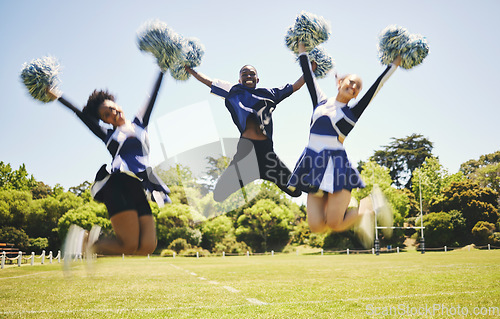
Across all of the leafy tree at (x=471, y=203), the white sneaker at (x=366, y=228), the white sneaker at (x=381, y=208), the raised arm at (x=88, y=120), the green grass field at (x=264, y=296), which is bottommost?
the green grass field at (x=264, y=296)

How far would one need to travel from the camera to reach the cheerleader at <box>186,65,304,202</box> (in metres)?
3.90

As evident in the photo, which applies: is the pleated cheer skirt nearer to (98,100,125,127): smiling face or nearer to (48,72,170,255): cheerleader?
(48,72,170,255): cheerleader

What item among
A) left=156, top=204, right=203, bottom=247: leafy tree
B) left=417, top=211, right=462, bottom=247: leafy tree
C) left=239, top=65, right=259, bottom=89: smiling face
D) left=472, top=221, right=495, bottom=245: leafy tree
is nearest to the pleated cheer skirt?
left=239, top=65, right=259, bottom=89: smiling face

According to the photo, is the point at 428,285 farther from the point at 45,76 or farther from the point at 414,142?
the point at 414,142

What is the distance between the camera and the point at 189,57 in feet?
13.4

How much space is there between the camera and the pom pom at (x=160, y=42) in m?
3.63

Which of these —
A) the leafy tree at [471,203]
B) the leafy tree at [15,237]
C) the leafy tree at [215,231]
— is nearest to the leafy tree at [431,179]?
the leafy tree at [471,203]

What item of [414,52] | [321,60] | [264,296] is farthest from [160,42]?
[264,296]

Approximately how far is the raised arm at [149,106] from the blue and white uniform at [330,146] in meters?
1.45

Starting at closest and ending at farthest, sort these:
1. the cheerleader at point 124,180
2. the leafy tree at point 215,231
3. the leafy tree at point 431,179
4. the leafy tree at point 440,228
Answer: the cheerleader at point 124,180, the leafy tree at point 215,231, the leafy tree at point 440,228, the leafy tree at point 431,179

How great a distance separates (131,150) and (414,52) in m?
2.67

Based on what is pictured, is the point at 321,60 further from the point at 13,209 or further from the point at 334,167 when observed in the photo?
the point at 13,209

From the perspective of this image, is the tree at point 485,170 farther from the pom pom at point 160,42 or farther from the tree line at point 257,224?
the pom pom at point 160,42

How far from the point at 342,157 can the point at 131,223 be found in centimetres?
195
